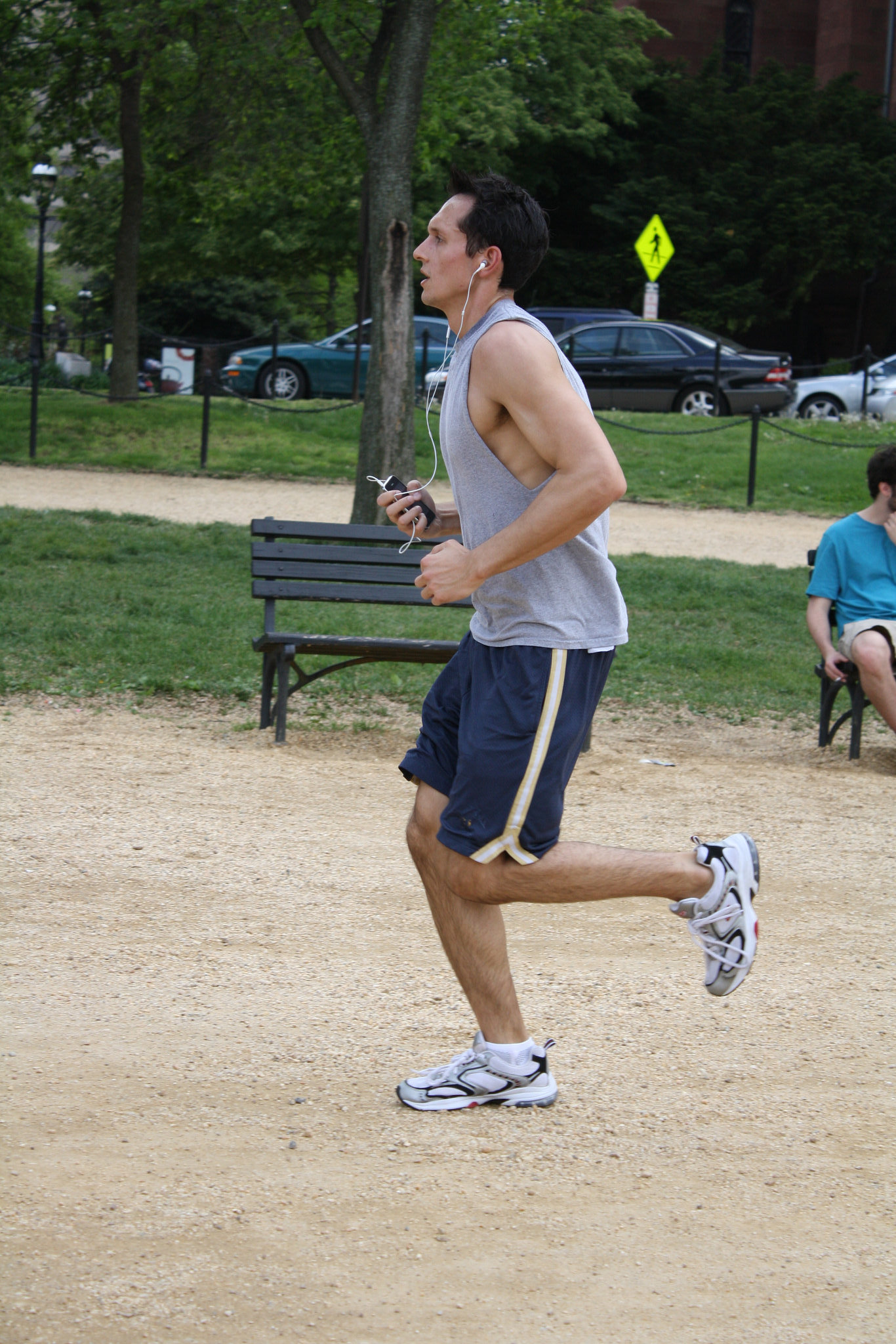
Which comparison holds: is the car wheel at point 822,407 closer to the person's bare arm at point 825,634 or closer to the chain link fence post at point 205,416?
the chain link fence post at point 205,416

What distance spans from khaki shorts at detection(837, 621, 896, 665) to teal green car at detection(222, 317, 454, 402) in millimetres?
15057

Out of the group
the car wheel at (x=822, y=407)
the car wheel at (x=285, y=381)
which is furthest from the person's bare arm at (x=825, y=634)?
the car wheel at (x=285, y=381)

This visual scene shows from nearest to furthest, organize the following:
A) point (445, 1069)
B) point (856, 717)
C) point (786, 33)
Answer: point (445, 1069), point (856, 717), point (786, 33)

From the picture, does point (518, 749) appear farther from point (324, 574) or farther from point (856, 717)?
point (856, 717)

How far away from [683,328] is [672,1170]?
19415mm

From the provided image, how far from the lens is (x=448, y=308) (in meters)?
3.13

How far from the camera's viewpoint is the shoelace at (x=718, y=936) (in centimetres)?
317

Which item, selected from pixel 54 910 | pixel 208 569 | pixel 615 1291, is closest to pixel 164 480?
pixel 208 569

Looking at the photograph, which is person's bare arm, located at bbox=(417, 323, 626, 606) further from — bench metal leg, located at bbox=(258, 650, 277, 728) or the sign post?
the sign post

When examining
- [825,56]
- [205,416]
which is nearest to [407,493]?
[205,416]

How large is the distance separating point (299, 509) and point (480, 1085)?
11.7m

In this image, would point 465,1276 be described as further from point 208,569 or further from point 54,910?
point 208,569

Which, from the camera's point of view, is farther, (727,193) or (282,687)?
(727,193)

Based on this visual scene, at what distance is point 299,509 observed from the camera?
14531mm
